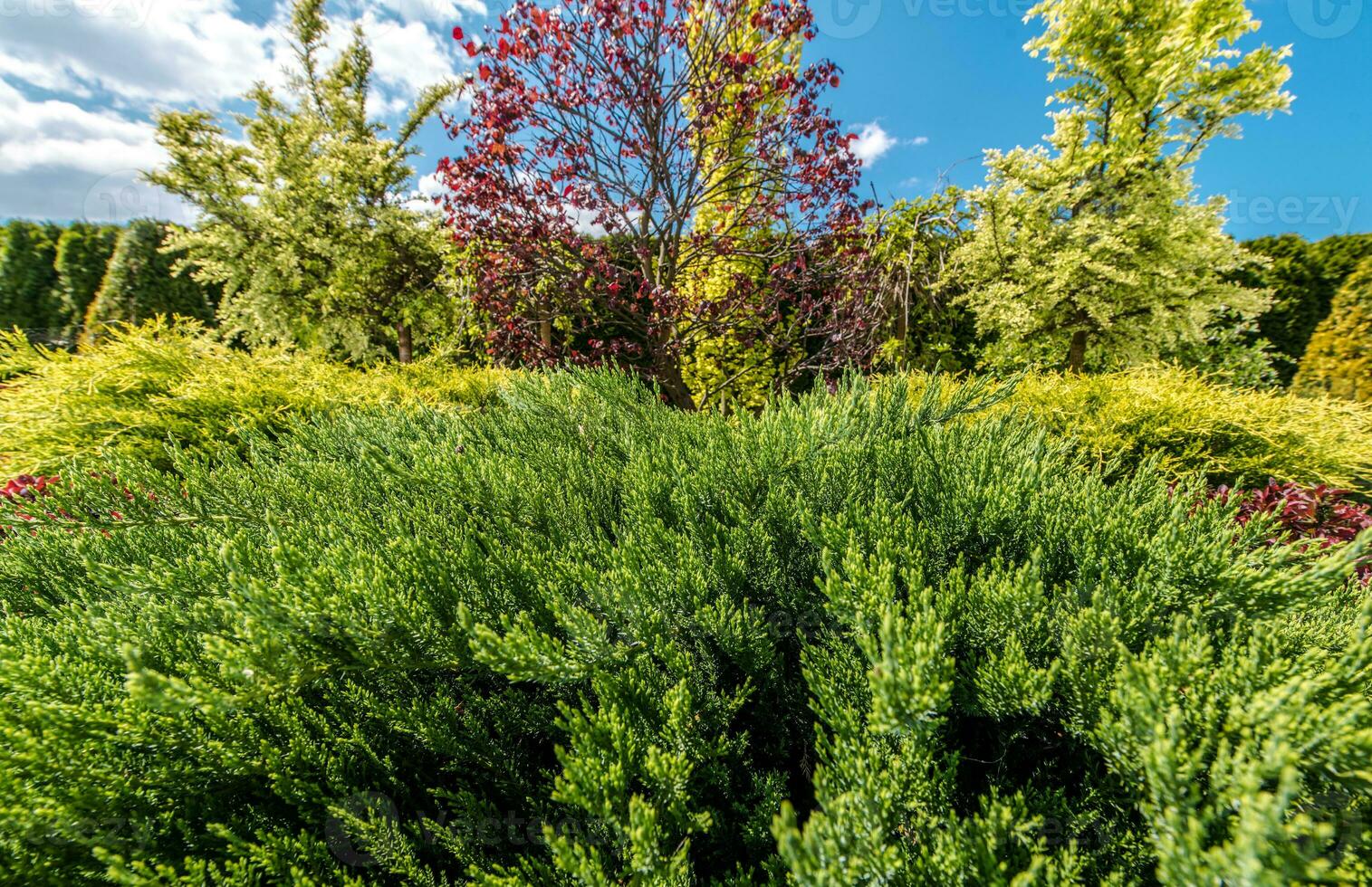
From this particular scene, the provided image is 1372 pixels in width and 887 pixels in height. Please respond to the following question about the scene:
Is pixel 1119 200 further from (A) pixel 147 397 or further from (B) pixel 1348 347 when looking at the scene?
(A) pixel 147 397

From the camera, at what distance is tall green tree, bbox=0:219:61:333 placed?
42.5 ft

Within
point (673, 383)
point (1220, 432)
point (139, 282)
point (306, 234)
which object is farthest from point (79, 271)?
point (1220, 432)

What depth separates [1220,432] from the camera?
3.72 metres

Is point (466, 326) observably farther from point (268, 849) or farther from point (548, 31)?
point (268, 849)

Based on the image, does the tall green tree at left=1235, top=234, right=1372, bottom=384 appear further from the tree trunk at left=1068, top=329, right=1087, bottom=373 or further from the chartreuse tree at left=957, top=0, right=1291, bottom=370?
the tree trunk at left=1068, top=329, right=1087, bottom=373

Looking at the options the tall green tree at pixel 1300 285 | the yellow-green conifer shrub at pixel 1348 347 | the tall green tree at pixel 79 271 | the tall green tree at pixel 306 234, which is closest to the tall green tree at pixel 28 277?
the tall green tree at pixel 79 271

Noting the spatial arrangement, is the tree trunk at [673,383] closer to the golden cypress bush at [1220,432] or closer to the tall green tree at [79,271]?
the golden cypress bush at [1220,432]

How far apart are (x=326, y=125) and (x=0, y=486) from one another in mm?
8745

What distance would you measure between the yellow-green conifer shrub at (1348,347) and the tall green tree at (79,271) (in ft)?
75.6

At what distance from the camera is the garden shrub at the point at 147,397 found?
3.33m

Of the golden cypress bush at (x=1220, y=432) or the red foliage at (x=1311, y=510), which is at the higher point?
the golden cypress bush at (x=1220, y=432)

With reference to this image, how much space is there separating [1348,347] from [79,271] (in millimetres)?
24005

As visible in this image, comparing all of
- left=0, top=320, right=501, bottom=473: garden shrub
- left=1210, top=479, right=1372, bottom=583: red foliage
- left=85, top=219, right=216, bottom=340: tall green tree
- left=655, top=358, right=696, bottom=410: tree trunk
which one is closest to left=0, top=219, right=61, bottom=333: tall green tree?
left=85, top=219, right=216, bottom=340: tall green tree

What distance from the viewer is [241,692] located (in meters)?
0.88
